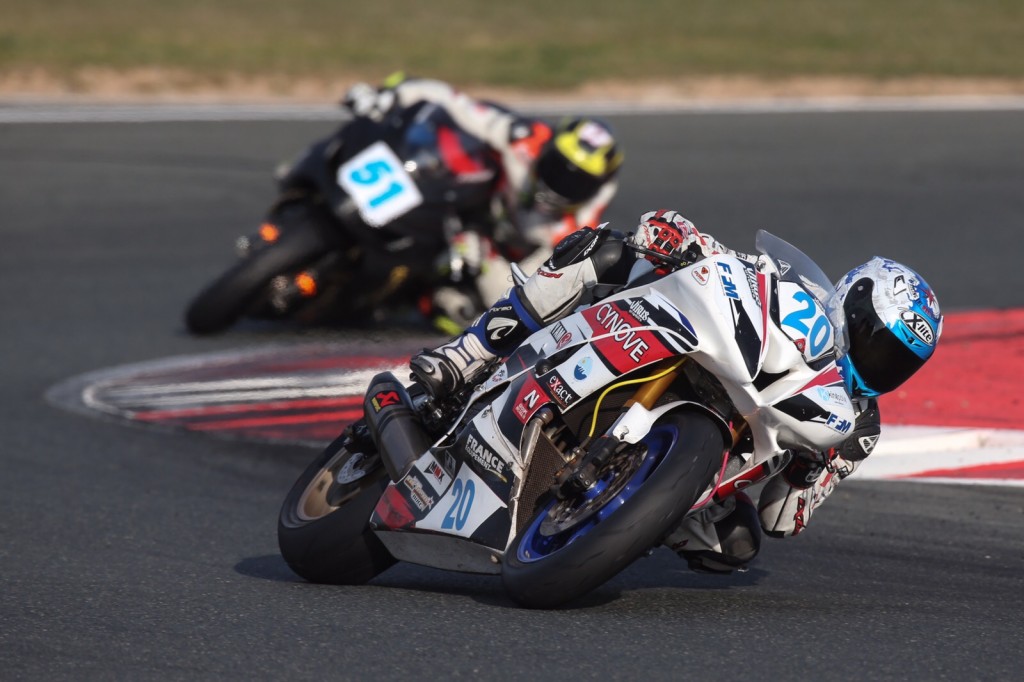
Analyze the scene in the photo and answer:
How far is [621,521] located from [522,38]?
14668mm

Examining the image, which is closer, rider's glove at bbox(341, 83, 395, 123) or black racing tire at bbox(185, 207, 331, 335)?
black racing tire at bbox(185, 207, 331, 335)

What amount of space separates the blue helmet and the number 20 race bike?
0.34 feet

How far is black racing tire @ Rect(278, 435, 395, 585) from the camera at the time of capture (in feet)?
15.2

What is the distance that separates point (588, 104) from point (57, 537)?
408 inches

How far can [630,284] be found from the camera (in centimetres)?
465

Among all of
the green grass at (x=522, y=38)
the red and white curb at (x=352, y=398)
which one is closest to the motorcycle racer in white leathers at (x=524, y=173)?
the red and white curb at (x=352, y=398)

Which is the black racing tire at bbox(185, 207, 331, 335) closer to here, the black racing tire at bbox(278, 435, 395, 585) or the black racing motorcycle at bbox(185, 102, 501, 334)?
the black racing motorcycle at bbox(185, 102, 501, 334)

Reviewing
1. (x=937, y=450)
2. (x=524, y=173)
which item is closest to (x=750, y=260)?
(x=937, y=450)

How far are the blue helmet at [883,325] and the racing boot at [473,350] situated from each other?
94 cm

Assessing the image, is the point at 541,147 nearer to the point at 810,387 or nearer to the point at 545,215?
the point at 545,215

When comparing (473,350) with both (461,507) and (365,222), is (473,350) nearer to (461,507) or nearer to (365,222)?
(461,507)

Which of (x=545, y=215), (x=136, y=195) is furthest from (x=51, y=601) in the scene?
(x=136, y=195)

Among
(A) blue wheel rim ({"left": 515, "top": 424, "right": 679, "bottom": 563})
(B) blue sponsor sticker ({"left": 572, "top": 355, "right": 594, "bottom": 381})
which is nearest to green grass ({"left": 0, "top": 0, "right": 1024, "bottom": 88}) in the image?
(B) blue sponsor sticker ({"left": 572, "top": 355, "right": 594, "bottom": 381})

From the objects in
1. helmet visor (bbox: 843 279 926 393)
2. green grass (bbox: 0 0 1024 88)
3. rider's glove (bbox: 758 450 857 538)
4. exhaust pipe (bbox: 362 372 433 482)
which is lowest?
green grass (bbox: 0 0 1024 88)
